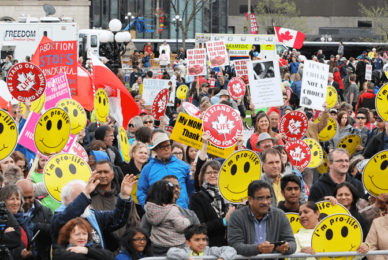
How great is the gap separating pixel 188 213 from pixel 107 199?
1.23 metres

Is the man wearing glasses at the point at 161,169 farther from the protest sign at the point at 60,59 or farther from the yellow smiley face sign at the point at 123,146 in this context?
the protest sign at the point at 60,59

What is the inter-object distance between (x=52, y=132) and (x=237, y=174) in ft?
8.03

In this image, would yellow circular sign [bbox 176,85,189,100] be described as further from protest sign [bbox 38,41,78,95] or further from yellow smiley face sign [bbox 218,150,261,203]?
yellow smiley face sign [bbox 218,150,261,203]

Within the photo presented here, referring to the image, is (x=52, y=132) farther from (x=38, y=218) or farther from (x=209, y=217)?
(x=209, y=217)

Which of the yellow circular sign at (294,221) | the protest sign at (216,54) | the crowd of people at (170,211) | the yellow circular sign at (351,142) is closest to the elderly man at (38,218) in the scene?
the crowd of people at (170,211)

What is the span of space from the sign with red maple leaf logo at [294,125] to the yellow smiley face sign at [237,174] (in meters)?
3.44

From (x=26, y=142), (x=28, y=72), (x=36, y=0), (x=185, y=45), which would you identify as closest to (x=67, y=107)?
(x=28, y=72)

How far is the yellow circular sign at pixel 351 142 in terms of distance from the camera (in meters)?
10.2

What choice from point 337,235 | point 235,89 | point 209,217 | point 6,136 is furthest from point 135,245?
point 235,89

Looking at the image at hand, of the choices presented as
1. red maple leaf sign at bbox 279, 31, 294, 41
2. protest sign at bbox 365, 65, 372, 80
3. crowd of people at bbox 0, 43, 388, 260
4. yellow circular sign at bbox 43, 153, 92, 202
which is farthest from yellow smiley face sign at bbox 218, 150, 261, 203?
protest sign at bbox 365, 65, 372, 80

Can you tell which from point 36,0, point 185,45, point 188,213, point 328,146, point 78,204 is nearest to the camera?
point 78,204

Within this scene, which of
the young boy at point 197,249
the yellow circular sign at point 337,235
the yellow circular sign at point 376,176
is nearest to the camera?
the young boy at point 197,249

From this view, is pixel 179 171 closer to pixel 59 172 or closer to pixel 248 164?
pixel 248 164

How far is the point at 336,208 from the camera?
18.5ft
